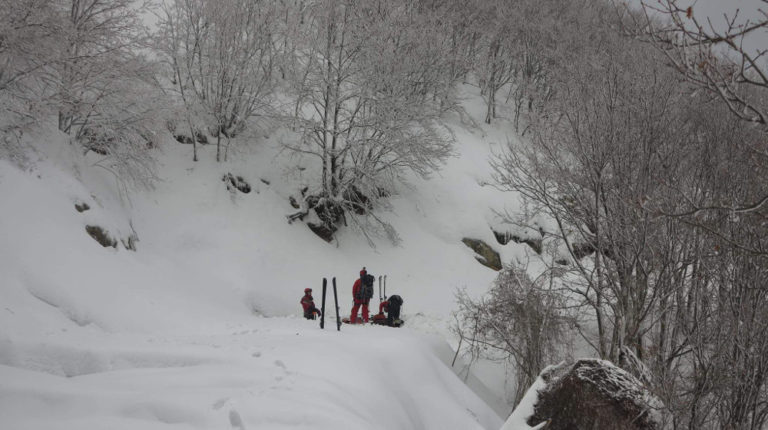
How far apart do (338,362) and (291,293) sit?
9631 mm

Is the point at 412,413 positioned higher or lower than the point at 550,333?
lower

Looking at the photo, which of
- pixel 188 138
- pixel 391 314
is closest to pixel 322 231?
pixel 391 314

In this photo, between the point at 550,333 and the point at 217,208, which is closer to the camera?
the point at 550,333

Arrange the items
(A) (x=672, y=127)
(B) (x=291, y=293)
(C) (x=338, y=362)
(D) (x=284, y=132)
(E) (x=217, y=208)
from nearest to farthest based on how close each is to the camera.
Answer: (C) (x=338, y=362) → (A) (x=672, y=127) → (B) (x=291, y=293) → (E) (x=217, y=208) → (D) (x=284, y=132)

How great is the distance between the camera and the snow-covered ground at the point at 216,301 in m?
4.31

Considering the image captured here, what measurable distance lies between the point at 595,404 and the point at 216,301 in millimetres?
11468

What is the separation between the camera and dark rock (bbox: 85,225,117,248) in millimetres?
11818

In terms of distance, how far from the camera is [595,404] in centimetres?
485

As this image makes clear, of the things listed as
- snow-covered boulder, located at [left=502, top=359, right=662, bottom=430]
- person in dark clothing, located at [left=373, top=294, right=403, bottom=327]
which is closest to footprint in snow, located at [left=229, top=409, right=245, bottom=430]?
snow-covered boulder, located at [left=502, top=359, right=662, bottom=430]

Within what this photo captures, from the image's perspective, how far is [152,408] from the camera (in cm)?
397

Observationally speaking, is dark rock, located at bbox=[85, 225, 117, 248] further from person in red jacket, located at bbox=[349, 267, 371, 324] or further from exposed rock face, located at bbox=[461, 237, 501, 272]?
exposed rock face, located at bbox=[461, 237, 501, 272]

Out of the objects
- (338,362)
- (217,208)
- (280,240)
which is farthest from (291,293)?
(338,362)

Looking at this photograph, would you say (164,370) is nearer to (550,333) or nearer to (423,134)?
(550,333)

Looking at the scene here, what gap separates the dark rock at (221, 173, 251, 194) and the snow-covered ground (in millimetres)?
280
